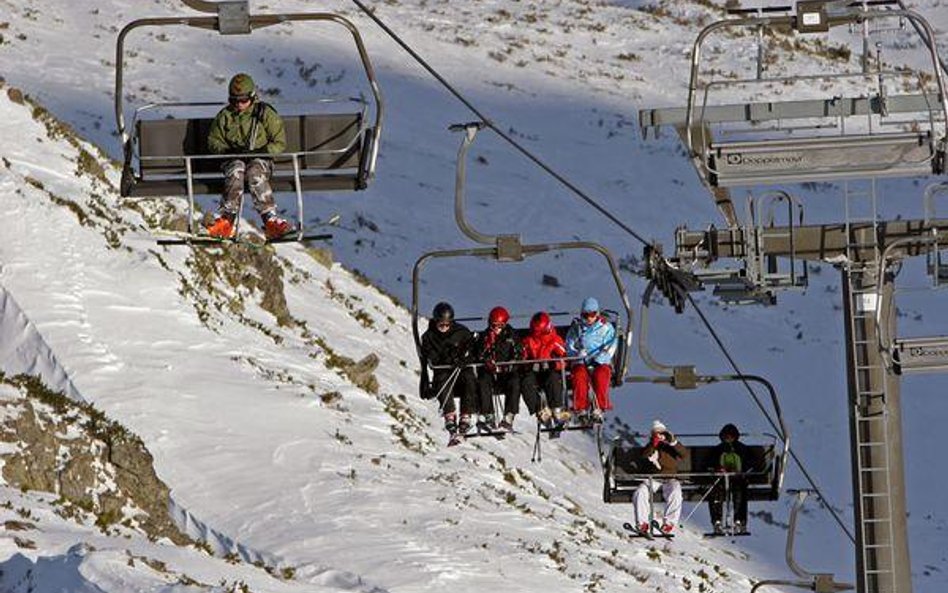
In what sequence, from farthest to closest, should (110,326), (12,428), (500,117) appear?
(500,117) → (110,326) → (12,428)

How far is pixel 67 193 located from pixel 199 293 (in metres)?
2.73

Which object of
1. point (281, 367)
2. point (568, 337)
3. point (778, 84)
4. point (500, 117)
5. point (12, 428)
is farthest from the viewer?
point (778, 84)

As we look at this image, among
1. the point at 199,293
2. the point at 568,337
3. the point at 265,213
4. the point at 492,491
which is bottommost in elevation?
the point at 492,491

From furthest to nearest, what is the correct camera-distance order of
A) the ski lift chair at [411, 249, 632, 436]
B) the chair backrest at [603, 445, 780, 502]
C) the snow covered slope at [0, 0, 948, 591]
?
the snow covered slope at [0, 0, 948, 591]
the chair backrest at [603, 445, 780, 502]
the ski lift chair at [411, 249, 632, 436]

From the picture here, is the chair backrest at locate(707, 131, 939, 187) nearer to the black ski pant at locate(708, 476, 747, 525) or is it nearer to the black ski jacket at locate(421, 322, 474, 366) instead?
the black ski jacket at locate(421, 322, 474, 366)

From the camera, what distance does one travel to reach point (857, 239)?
2036cm

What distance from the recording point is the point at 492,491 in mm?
33562

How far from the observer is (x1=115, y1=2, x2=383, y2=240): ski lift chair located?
1523 cm

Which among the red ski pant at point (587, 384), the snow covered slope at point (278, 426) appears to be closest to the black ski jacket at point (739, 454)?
the red ski pant at point (587, 384)

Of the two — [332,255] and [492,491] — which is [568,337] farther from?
[332,255]

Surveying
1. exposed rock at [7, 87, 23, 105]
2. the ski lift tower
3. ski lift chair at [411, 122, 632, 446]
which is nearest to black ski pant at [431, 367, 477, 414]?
ski lift chair at [411, 122, 632, 446]

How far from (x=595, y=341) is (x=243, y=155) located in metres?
4.87

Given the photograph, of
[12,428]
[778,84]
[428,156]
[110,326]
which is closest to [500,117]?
[428,156]

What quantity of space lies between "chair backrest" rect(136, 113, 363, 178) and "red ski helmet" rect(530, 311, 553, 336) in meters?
3.10
